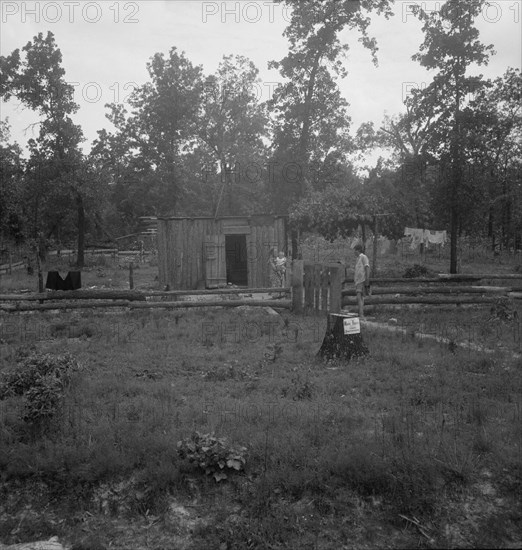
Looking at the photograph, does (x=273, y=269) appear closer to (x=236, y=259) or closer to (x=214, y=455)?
(x=236, y=259)

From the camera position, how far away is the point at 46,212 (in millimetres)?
40000

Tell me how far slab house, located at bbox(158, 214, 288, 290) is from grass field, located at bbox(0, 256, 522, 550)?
513 inches

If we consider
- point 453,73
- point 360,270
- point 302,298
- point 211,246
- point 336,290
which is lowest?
point 302,298

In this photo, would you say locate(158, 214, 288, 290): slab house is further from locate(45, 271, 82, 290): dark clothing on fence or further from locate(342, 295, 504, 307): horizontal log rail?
locate(342, 295, 504, 307): horizontal log rail

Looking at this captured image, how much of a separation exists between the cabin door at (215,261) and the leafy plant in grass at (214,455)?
53.1 feet

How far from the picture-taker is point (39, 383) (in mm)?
6699

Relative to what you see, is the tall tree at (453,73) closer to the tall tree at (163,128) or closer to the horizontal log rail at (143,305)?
the horizontal log rail at (143,305)

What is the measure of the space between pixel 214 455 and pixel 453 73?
24.7 metres

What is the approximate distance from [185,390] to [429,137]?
2201 cm

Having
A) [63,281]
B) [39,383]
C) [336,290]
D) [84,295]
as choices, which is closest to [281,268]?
[336,290]

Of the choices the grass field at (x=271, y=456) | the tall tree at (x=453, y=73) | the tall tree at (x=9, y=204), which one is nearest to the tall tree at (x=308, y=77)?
the tall tree at (x=453, y=73)

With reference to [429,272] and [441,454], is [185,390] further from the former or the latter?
[429,272]

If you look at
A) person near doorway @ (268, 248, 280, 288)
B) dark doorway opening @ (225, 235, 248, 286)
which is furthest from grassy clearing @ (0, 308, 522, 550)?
dark doorway opening @ (225, 235, 248, 286)

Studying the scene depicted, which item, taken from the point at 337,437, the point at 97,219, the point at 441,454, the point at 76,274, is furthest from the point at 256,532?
the point at 97,219
